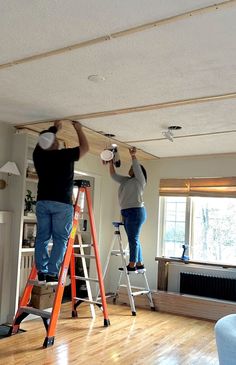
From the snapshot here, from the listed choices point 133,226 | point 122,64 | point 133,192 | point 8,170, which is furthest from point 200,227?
point 122,64

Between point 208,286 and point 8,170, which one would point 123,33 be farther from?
point 208,286

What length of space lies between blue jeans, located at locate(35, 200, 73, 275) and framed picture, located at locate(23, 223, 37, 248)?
882mm

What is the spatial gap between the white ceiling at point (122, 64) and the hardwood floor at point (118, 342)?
2.37 m

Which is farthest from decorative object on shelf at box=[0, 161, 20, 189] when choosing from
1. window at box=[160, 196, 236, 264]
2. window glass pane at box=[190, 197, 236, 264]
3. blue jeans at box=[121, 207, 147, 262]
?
window glass pane at box=[190, 197, 236, 264]

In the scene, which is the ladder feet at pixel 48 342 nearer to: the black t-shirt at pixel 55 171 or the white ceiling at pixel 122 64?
the black t-shirt at pixel 55 171

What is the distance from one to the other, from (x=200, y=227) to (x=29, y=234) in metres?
2.68

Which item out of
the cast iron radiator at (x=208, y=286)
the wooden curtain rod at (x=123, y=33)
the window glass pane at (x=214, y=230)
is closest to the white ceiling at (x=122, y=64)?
the wooden curtain rod at (x=123, y=33)

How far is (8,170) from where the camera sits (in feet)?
13.7

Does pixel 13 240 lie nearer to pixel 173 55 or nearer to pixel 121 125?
pixel 121 125

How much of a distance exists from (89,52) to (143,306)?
4.11m

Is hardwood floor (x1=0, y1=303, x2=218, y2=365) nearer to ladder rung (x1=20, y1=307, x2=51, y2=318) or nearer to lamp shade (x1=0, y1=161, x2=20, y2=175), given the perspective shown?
ladder rung (x1=20, y1=307, x2=51, y2=318)

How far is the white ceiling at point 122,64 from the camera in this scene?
Answer: 1.90m

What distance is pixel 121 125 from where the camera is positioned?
414 centimetres

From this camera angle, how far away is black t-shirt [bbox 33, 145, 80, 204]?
12.1ft
